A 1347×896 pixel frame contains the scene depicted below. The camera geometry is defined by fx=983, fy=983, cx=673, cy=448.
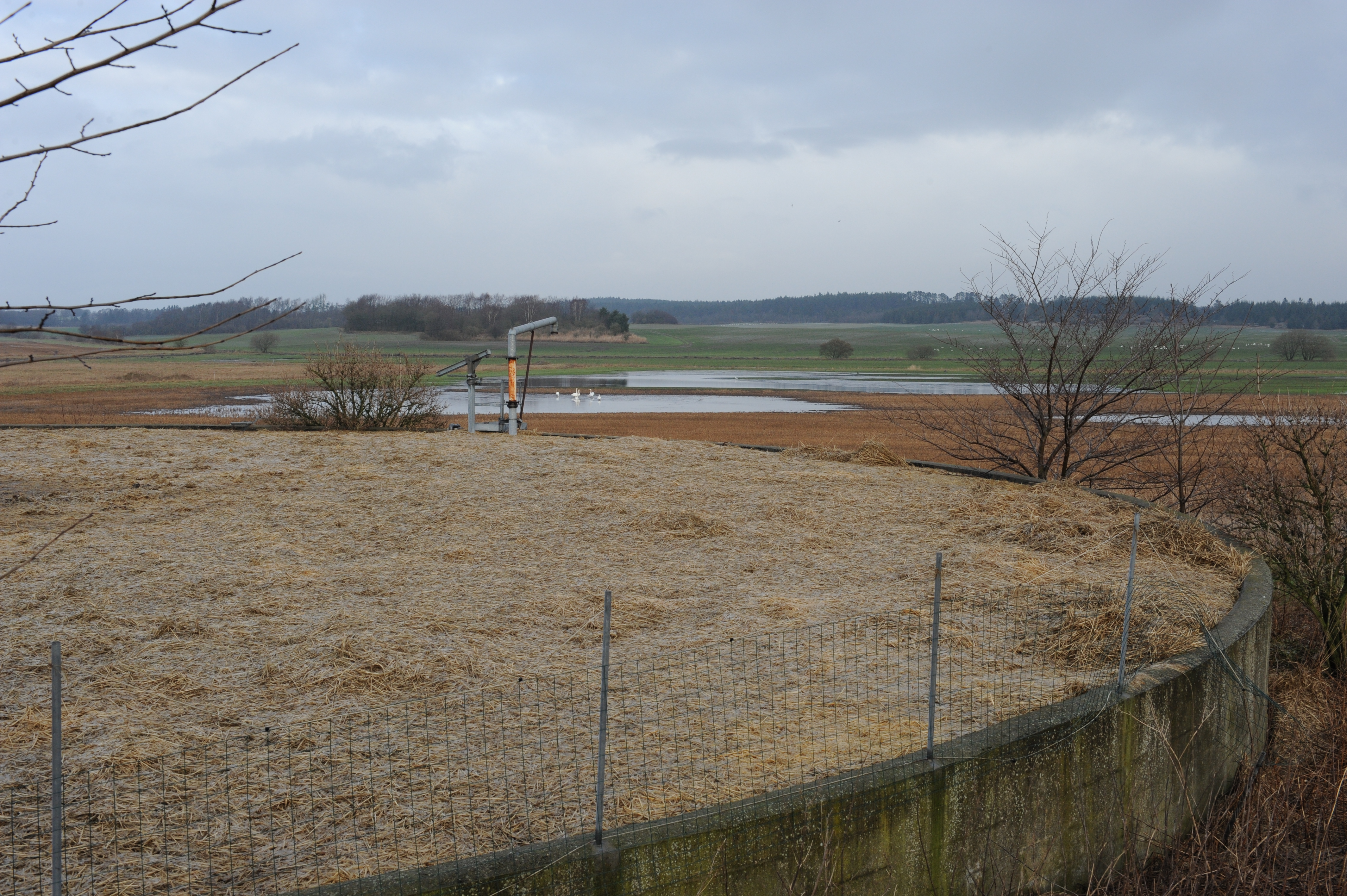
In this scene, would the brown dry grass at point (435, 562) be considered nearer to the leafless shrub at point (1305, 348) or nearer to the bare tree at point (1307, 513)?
the bare tree at point (1307, 513)

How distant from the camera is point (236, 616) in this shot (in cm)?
662

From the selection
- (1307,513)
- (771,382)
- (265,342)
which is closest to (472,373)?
(1307,513)

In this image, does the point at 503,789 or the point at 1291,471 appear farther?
the point at 1291,471

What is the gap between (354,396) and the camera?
693 inches

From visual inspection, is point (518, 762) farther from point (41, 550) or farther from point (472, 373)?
point (472, 373)

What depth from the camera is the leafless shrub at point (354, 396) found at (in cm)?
1748

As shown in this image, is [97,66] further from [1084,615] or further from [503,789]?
[1084,615]

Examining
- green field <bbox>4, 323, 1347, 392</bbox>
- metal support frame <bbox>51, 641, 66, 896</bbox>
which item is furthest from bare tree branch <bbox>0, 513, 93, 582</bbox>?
green field <bbox>4, 323, 1347, 392</bbox>

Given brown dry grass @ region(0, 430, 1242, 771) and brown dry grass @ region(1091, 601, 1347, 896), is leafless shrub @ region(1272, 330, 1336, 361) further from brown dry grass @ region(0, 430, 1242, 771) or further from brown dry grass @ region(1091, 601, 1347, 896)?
brown dry grass @ region(1091, 601, 1347, 896)

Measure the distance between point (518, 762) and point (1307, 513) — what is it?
8.57m

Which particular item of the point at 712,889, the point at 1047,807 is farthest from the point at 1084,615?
the point at 712,889

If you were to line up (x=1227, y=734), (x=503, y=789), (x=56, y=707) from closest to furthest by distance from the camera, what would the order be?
(x=56, y=707) < (x=503, y=789) < (x=1227, y=734)

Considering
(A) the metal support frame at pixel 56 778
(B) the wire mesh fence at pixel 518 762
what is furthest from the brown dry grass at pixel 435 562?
(A) the metal support frame at pixel 56 778

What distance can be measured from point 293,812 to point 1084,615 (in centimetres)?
501
